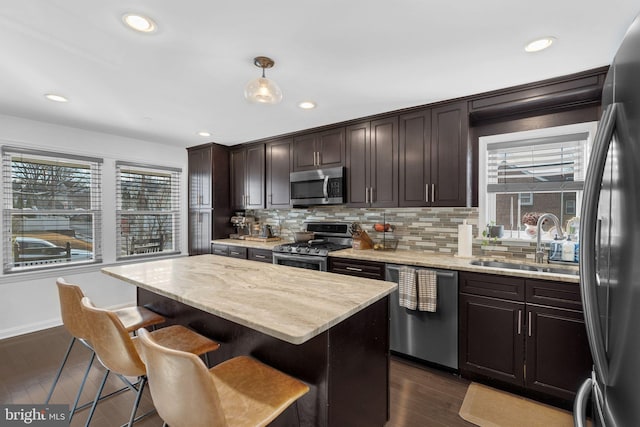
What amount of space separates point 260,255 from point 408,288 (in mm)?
2050

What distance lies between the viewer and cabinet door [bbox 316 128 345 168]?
3.53 metres

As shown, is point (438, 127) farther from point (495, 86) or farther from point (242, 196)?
point (242, 196)

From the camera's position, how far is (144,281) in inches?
70.1

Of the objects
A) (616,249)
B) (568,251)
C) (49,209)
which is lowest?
(568,251)

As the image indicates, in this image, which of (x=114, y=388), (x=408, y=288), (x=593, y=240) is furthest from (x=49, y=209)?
(x=593, y=240)

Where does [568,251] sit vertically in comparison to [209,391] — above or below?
above

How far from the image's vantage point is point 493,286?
2285 millimetres

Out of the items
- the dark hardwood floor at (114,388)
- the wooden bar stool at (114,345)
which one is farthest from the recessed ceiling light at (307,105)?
the dark hardwood floor at (114,388)

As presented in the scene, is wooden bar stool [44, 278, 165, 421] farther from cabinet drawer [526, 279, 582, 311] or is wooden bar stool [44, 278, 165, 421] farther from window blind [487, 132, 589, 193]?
window blind [487, 132, 589, 193]

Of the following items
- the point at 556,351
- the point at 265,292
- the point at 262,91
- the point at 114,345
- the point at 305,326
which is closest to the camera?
the point at 305,326

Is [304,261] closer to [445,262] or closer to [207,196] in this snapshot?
[445,262]

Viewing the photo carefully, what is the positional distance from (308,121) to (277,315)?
105 inches

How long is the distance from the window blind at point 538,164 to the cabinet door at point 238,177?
10.7 feet

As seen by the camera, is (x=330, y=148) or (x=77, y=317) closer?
(x=77, y=317)
